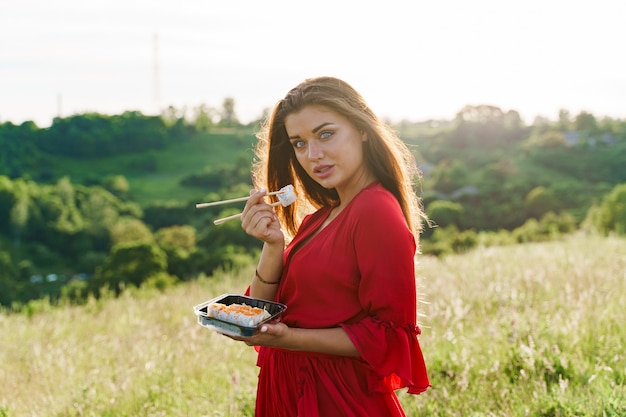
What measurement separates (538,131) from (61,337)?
90192 mm

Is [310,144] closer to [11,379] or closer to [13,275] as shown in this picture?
[11,379]

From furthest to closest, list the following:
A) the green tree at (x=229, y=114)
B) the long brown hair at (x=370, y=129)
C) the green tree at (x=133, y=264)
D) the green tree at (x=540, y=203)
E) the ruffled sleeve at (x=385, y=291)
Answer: the green tree at (x=229, y=114) → the green tree at (x=540, y=203) → the green tree at (x=133, y=264) → the long brown hair at (x=370, y=129) → the ruffled sleeve at (x=385, y=291)

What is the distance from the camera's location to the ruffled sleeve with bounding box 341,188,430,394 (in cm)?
195

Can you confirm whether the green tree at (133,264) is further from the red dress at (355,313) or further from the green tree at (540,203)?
the green tree at (540,203)

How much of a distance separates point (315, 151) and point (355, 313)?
0.64 m

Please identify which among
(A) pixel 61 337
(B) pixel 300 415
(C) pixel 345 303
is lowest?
(A) pixel 61 337

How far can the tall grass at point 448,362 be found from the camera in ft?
11.7

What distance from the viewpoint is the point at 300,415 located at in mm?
2191

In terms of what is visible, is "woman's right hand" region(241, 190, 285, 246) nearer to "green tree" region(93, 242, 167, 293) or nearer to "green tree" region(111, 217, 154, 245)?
"green tree" region(93, 242, 167, 293)

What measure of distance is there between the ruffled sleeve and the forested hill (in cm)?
4616

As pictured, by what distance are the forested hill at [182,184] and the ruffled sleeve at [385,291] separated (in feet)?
151

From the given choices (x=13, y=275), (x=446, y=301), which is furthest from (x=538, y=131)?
(x=446, y=301)

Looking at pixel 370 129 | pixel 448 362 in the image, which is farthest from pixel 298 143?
pixel 448 362

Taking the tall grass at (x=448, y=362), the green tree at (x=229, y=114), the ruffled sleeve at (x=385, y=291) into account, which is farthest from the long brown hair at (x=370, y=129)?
the green tree at (x=229, y=114)
